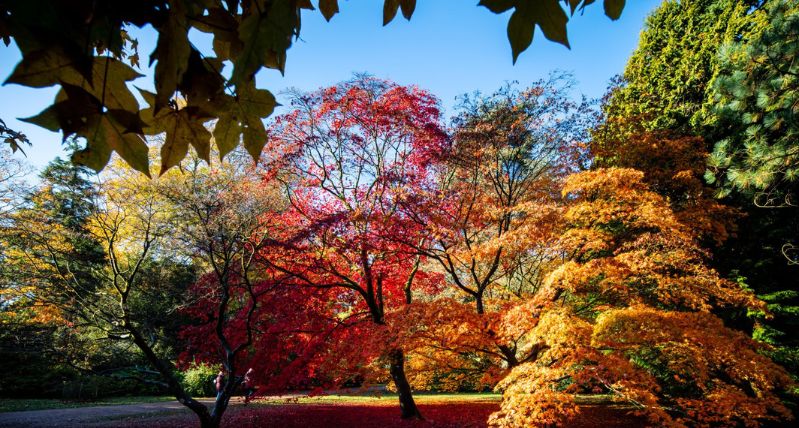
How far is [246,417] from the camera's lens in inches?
461

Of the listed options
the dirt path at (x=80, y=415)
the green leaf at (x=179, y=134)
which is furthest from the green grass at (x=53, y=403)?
the green leaf at (x=179, y=134)

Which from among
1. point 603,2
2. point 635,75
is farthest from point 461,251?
point 635,75

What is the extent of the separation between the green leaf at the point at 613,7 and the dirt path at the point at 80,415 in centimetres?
1491

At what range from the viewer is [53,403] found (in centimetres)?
1534

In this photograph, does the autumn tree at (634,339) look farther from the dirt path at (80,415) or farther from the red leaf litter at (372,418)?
the dirt path at (80,415)

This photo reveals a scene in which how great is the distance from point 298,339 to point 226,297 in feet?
8.42

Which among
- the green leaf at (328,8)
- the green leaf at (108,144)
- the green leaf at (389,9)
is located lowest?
the green leaf at (108,144)

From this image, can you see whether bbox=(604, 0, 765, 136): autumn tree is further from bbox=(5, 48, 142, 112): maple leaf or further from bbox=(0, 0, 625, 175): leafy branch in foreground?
bbox=(5, 48, 142, 112): maple leaf

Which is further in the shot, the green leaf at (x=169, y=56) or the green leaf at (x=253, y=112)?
the green leaf at (x=253, y=112)

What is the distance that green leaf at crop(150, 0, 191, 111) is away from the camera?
689 mm

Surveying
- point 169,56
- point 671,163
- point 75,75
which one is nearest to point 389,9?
point 169,56

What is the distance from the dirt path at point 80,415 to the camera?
1088 cm

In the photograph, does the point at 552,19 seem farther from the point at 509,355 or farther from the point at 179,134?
the point at 509,355

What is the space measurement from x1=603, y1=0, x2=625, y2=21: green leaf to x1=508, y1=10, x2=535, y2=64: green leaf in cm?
32
